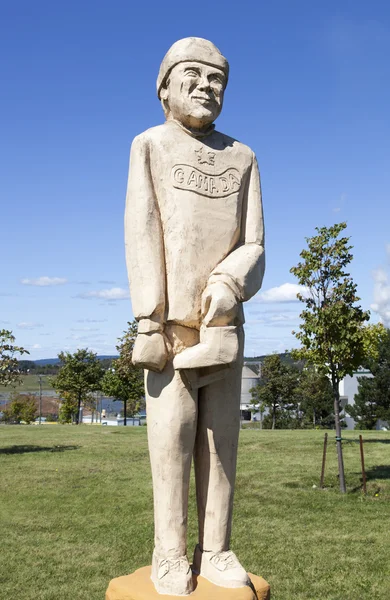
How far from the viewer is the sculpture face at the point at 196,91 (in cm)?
382

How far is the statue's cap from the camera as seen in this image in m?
3.80

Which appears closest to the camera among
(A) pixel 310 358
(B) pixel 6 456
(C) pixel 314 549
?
(C) pixel 314 549

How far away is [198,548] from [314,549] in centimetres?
409

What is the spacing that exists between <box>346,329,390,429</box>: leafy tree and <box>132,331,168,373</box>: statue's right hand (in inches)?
1062

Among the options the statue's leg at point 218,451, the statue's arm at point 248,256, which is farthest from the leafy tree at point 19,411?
the statue's arm at point 248,256

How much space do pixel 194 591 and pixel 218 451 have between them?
79 cm

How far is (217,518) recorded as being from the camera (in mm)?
3814

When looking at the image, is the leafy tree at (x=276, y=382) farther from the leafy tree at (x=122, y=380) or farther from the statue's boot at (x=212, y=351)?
the statue's boot at (x=212, y=351)

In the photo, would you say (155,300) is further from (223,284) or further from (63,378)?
(63,378)

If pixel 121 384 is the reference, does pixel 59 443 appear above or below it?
below

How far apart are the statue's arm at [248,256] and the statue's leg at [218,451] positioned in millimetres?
333

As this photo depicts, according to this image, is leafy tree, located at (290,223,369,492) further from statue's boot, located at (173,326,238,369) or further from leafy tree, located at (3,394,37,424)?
leafy tree, located at (3,394,37,424)

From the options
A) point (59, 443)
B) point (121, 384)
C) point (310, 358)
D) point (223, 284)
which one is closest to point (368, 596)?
point (223, 284)

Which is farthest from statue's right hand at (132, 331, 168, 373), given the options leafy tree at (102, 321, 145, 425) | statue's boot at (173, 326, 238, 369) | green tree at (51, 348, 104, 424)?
green tree at (51, 348, 104, 424)
